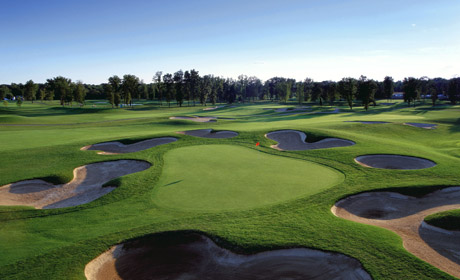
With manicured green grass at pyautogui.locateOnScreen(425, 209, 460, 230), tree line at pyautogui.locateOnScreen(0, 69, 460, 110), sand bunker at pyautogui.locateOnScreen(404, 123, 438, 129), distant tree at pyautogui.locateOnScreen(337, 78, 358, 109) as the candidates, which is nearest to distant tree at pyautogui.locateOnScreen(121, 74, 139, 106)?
tree line at pyautogui.locateOnScreen(0, 69, 460, 110)

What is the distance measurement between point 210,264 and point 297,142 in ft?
72.7

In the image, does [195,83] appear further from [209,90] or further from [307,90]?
[307,90]

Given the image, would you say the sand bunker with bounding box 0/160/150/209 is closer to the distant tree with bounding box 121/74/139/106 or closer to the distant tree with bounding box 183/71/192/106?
the distant tree with bounding box 121/74/139/106

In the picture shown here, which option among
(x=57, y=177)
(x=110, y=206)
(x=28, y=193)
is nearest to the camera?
(x=110, y=206)

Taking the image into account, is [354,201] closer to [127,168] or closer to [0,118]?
[127,168]

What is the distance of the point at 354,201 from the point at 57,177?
62.2ft

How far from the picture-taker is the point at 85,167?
21875mm

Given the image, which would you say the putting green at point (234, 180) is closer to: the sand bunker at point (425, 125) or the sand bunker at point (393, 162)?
the sand bunker at point (393, 162)

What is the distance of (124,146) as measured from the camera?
29.5 metres

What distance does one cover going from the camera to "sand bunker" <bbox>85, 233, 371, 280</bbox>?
916cm

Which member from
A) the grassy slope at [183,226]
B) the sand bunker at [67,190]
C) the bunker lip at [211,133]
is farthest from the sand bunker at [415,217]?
the bunker lip at [211,133]

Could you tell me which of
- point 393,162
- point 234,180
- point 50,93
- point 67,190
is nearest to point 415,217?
point 234,180

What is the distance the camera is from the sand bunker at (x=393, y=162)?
20.9 metres

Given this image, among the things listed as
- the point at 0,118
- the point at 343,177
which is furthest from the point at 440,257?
the point at 0,118
